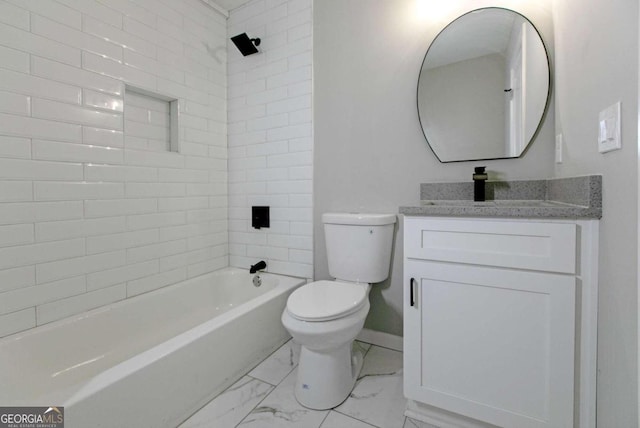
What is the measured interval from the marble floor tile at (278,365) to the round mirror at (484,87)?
1463 millimetres

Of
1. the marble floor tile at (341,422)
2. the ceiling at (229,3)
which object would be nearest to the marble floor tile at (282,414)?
the marble floor tile at (341,422)

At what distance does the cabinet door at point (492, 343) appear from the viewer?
3.18 ft

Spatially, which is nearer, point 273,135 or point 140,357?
point 140,357

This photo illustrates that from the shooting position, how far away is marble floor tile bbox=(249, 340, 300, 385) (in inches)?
60.8

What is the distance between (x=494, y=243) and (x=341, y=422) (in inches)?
38.9

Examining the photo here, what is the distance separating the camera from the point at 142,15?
5.71 ft

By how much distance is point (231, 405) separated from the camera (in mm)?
1335

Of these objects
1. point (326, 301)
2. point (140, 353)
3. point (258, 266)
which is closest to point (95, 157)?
point (140, 353)

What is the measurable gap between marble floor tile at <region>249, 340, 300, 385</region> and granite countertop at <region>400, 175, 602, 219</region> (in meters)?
1.11

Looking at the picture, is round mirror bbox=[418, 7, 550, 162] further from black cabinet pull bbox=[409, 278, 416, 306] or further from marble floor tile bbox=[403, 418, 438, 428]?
marble floor tile bbox=[403, 418, 438, 428]

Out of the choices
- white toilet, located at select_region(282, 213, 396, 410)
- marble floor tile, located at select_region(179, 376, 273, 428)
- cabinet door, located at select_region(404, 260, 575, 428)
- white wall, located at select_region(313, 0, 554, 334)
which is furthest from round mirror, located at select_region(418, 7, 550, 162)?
marble floor tile, located at select_region(179, 376, 273, 428)

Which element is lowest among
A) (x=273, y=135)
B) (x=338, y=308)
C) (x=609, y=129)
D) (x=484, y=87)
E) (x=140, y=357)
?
(x=140, y=357)

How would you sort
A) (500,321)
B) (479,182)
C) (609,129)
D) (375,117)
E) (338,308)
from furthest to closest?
(375,117)
(479,182)
(338,308)
(500,321)
(609,129)

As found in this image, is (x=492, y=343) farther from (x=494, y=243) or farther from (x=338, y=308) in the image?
(x=338, y=308)
